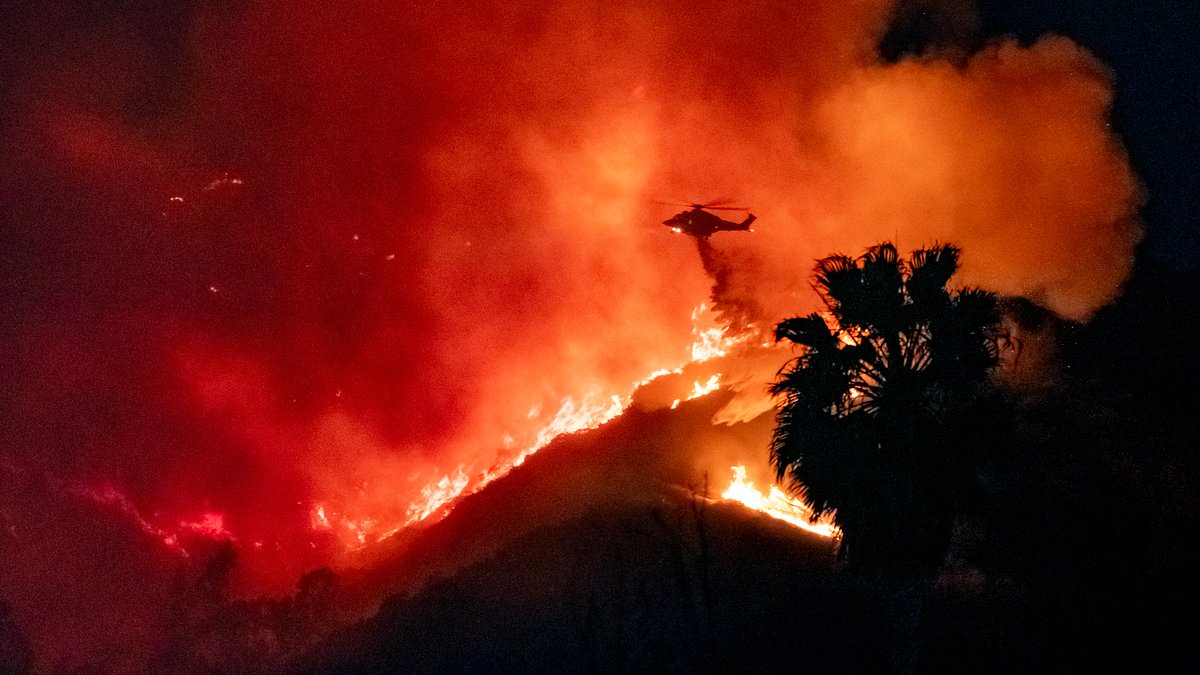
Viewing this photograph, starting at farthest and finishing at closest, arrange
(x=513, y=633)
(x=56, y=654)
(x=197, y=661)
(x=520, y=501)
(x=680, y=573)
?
(x=56, y=654)
(x=197, y=661)
(x=520, y=501)
(x=513, y=633)
(x=680, y=573)

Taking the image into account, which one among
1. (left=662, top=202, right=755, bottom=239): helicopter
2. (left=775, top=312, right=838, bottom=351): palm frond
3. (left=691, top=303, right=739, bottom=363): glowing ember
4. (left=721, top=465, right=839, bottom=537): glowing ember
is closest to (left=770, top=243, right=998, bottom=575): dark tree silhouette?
(left=775, top=312, right=838, bottom=351): palm frond

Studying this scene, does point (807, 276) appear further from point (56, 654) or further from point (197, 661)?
point (56, 654)

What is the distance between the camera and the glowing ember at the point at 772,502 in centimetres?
2605

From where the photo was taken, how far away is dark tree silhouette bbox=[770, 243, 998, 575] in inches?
576

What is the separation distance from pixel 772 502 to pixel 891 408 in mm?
13318

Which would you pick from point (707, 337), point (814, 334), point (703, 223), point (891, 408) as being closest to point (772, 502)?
point (707, 337)

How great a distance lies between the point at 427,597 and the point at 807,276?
1748cm

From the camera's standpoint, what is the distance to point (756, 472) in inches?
1136

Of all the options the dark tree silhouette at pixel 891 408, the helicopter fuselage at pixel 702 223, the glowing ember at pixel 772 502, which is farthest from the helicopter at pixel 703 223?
the dark tree silhouette at pixel 891 408

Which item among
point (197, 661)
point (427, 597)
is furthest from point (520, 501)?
point (197, 661)

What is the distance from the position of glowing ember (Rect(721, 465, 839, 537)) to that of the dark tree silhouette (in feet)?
36.1

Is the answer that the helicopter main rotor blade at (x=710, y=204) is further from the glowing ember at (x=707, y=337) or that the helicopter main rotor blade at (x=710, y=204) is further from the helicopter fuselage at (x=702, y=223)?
the glowing ember at (x=707, y=337)

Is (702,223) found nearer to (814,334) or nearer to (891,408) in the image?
(814,334)

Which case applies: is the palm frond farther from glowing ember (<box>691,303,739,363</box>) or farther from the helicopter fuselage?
glowing ember (<box>691,303,739,363</box>)
